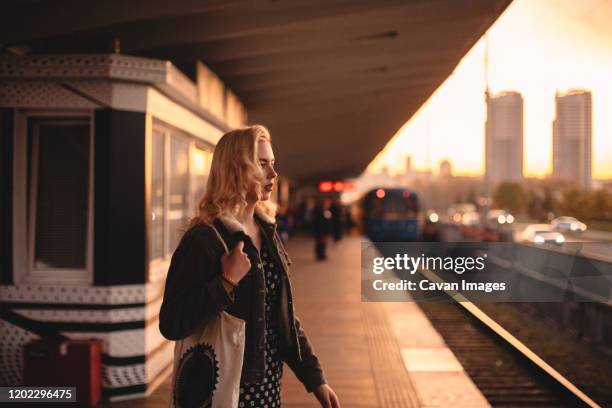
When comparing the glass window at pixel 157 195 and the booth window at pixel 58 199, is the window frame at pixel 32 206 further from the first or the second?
the glass window at pixel 157 195

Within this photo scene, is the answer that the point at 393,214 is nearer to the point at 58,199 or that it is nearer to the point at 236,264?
the point at 58,199

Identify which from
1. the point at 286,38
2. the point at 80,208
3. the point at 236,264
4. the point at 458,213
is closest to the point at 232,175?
the point at 236,264

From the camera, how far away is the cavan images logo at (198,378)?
6.27ft

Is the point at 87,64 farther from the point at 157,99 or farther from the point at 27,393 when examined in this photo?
the point at 27,393

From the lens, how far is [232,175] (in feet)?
6.52

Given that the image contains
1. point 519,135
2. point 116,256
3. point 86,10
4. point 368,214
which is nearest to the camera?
point 86,10

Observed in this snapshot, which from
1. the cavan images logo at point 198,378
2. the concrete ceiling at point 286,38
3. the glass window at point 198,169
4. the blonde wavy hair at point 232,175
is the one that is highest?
the concrete ceiling at point 286,38

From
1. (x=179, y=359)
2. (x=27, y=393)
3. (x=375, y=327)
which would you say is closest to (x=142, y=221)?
(x=27, y=393)

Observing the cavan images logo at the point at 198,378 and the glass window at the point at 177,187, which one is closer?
the cavan images logo at the point at 198,378

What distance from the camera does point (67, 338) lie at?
17.4 ft

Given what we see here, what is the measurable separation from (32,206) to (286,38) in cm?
326

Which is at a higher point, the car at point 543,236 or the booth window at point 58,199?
the booth window at point 58,199

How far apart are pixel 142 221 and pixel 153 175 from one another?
2.60 feet

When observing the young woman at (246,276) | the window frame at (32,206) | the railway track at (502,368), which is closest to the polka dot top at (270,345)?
the young woman at (246,276)
